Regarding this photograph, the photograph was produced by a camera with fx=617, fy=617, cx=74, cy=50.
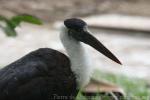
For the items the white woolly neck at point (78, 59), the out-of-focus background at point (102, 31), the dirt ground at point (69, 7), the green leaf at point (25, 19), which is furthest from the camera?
the dirt ground at point (69, 7)

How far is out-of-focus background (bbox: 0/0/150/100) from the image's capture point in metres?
8.90

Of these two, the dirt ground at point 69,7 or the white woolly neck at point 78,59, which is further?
the dirt ground at point 69,7

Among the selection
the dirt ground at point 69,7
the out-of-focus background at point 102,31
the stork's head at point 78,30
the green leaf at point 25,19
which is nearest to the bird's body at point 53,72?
the stork's head at point 78,30

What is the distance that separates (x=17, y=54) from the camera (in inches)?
371

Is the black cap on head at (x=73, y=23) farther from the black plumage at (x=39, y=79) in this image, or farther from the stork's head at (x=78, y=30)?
the black plumage at (x=39, y=79)

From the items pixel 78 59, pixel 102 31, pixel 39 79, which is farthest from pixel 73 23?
pixel 102 31

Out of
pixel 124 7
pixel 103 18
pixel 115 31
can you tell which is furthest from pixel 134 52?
pixel 124 7

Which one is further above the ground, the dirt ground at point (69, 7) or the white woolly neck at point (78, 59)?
the dirt ground at point (69, 7)

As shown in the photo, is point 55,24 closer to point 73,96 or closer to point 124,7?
point 124,7

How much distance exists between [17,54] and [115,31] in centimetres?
230

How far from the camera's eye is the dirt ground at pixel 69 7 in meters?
12.2

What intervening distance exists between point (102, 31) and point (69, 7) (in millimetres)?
1910

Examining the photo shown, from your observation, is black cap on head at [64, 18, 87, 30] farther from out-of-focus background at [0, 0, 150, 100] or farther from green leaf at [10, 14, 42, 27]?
out-of-focus background at [0, 0, 150, 100]

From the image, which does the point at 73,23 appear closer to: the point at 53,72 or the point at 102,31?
the point at 53,72
